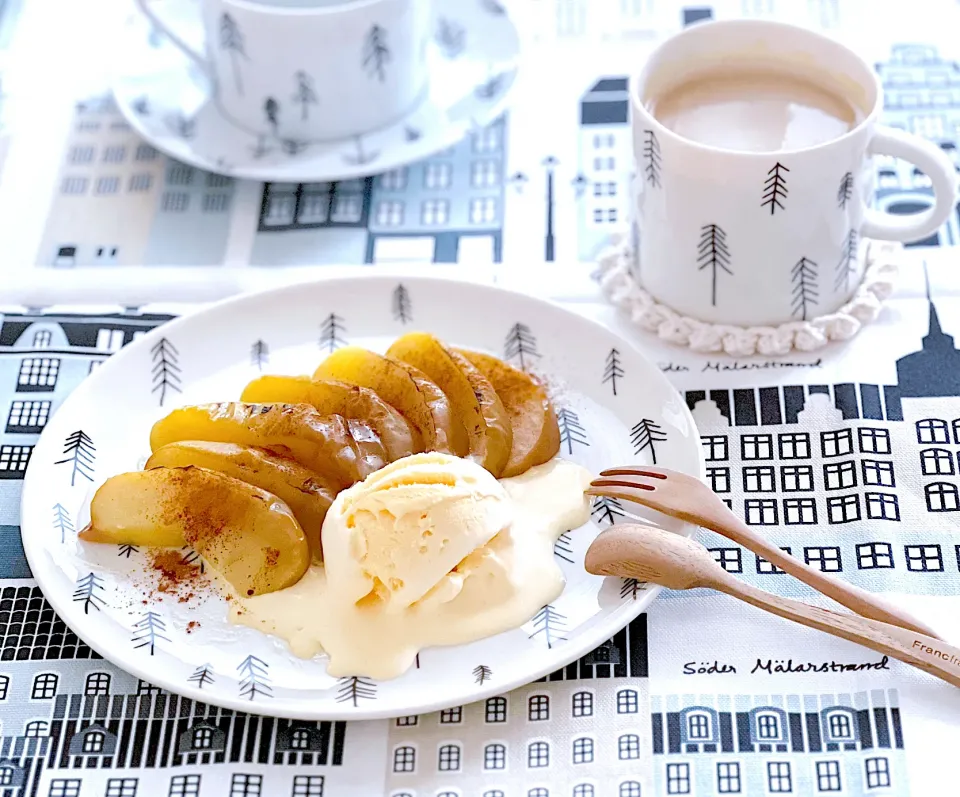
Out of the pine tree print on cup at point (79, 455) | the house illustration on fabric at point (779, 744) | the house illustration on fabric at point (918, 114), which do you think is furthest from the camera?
the house illustration on fabric at point (918, 114)

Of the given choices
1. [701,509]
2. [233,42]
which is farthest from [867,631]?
[233,42]

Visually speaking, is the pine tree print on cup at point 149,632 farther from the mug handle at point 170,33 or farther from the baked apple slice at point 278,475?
the mug handle at point 170,33

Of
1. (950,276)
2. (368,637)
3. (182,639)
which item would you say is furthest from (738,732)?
(950,276)

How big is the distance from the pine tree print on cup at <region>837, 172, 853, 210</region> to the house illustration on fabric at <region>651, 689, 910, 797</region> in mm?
524

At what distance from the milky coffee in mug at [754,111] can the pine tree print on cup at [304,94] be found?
46 centimetres

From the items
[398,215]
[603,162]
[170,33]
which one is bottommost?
[398,215]

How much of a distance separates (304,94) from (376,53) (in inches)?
4.3

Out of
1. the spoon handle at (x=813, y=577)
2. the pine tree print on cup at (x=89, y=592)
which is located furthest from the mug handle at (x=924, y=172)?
the pine tree print on cup at (x=89, y=592)

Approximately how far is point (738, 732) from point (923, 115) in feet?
3.36

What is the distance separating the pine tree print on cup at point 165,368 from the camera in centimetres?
127

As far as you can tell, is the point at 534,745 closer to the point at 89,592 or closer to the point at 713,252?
the point at 89,592

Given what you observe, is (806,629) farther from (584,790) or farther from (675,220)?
(675,220)

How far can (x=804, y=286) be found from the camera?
1298 mm

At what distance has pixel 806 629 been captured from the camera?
104 cm
